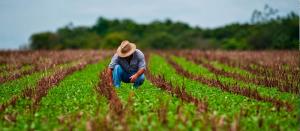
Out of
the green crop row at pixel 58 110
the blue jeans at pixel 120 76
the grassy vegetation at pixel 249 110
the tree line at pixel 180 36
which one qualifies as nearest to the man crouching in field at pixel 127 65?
the blue jeans at pixel 120 76

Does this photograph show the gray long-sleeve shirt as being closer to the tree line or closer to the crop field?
the crop field

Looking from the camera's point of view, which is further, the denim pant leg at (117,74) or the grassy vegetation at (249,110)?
the denim pant leg at (117,74)

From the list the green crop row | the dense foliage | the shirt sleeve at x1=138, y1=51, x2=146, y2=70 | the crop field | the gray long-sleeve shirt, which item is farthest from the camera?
the dense foliage

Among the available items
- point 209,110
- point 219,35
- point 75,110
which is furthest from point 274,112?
point 219,35

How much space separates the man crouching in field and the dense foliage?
159 feet

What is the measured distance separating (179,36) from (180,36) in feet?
3.11

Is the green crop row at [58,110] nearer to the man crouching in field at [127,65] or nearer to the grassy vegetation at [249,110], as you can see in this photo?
the man crouching in field at [127,65]

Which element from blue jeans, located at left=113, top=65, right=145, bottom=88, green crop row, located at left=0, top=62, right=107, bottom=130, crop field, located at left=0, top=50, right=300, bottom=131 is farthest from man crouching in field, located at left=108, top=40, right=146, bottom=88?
green crop row, located at left=0, top=62, right=107, bottom=130

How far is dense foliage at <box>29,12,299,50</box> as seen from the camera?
6606cm

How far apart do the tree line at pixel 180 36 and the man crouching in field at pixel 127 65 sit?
148 ft

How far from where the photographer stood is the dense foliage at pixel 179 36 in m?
66.1

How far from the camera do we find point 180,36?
9600cm

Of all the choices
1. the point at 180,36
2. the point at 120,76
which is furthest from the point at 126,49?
the point at 180,36

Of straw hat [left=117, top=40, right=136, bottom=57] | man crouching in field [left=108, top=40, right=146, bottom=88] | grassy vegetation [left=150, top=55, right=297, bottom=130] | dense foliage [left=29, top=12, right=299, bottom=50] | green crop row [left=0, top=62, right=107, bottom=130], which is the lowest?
dense foliage [left=29, top=12, right=299, bottom=50]
